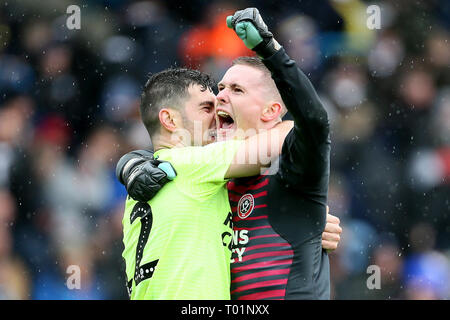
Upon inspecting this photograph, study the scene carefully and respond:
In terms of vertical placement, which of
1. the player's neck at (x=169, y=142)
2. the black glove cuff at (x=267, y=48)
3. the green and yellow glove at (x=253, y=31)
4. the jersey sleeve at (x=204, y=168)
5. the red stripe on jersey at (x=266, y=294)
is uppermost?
the green and yellow glove at (x=253, y=31)

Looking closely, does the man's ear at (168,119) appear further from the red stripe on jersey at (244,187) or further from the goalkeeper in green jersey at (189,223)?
the red stripe on jersey at (244,187)

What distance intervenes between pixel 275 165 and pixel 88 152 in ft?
11.5

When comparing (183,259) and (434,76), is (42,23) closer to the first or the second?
(434,76)

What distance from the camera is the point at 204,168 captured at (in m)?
3.35

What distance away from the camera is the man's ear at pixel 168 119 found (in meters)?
3.67

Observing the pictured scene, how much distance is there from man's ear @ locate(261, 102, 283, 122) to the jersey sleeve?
0.39 m

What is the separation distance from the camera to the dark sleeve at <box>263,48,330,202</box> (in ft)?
10.0

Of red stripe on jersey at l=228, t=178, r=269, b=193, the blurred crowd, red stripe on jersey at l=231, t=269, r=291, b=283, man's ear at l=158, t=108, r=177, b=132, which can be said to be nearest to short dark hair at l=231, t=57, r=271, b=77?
man's ear at l=158, t=108, r=177, b=132
